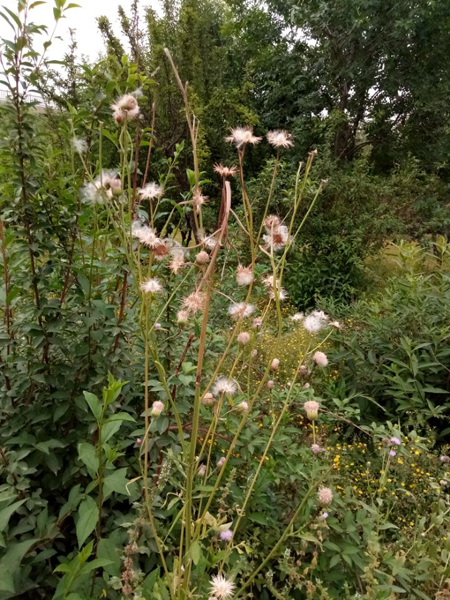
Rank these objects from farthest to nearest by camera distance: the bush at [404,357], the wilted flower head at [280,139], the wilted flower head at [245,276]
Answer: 1. the bush at [404,357]
2. the wilted flower head at [280,139]
3. the wilted flower head at [245,276]

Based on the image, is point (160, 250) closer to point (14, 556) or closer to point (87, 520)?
point (87, 520)

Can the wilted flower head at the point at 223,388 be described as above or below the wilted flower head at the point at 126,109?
below

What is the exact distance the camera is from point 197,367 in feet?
2.49

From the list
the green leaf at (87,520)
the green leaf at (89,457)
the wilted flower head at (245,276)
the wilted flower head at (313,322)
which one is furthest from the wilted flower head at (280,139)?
the green leaf at (87,520)

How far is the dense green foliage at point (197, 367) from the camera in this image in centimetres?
87

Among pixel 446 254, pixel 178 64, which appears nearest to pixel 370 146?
pixel 178 64

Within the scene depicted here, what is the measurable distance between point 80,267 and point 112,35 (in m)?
6.19

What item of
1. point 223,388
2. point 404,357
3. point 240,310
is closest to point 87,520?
point 223,388

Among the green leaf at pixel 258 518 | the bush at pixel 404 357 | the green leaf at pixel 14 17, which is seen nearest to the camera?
the green leaf at pixel 14 17

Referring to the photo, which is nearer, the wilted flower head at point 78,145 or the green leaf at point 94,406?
the green leaf at point 94,406

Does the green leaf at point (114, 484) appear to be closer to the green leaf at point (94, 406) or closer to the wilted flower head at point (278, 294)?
the green leaf at point (94, 406)

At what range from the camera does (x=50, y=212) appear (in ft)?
4.42

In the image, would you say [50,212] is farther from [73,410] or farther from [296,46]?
[296,46]

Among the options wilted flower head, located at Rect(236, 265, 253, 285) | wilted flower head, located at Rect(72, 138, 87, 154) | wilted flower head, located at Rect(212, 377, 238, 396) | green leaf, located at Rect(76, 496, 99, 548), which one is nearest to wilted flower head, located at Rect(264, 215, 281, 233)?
wilted flower head, located at Rect(236, 265, 253, 285)
